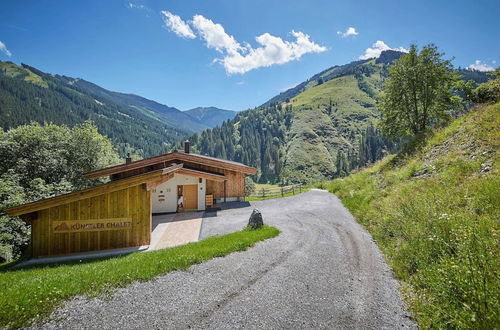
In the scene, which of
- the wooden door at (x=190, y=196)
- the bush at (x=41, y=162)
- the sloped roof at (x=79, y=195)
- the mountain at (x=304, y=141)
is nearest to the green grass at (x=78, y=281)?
the sloped roof at (x=79, y=195)

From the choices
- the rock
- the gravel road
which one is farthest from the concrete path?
the gravel road

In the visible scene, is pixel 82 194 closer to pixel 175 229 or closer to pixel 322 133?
pixel 175 229

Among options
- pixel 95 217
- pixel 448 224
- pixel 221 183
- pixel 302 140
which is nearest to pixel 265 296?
Answer: pixel 448 224

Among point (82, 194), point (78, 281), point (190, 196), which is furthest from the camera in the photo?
point (190, 196)

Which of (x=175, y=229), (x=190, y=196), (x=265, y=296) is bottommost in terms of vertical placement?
(x=175, y=229)

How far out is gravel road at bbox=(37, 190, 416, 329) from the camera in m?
5.14

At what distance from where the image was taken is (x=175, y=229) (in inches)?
591

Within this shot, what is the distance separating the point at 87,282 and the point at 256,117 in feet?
646

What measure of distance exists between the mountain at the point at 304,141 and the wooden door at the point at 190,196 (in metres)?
101

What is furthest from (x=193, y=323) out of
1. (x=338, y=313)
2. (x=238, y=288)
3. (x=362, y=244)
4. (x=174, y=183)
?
(x=174, y=183)

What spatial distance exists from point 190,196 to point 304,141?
13621cm

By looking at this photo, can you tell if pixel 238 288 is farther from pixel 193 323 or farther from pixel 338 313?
pixel 338 313

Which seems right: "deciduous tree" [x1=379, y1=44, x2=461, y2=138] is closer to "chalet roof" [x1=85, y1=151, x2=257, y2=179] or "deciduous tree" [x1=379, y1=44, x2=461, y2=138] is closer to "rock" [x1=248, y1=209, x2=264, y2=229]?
"chalet roof" [x1=85, y1=151, x2=257, y2=179]

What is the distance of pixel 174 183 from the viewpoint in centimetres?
2019
